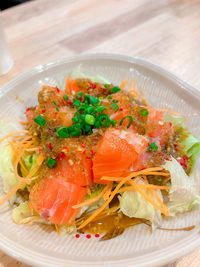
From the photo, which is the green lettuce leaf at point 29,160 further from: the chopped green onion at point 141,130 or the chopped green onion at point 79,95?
the chopped green onion at point 141,130

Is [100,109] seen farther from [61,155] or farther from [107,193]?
[107,193]

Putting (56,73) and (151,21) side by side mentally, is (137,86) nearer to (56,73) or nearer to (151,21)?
(56,73)

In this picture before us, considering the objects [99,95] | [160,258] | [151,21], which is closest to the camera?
[160,258]

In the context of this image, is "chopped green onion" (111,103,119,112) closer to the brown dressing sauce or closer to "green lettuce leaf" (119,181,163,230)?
"green lettuce leaf" (119,181,163,230)

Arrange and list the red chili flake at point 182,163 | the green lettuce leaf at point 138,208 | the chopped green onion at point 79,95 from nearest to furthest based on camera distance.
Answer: the green lettuce leaf at point 138,208 → the red chili flake at point 182,163 → the chopped green onion at point 79,95

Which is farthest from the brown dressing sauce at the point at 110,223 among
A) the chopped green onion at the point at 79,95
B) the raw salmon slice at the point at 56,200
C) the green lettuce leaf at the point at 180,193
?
the chopped green onion at the point at 79,95

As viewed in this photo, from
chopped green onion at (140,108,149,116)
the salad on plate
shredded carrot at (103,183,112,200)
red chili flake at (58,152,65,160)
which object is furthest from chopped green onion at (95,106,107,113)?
shredded carrot at (103,183,112,200)

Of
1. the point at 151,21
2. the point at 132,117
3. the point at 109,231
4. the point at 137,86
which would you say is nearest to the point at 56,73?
the point at 137,86

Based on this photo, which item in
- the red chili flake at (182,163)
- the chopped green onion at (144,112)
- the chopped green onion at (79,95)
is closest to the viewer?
the red chili flake at (182,163)
